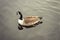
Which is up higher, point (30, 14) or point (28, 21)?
point (30, 14)

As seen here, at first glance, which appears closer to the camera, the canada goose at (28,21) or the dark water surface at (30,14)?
the dark water surface at (30,14)

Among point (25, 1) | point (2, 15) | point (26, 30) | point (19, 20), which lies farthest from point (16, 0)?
point (26, 30)

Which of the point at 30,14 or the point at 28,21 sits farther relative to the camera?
the point at 30,14

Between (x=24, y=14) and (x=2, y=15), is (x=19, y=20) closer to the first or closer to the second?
(x=24, y=14)

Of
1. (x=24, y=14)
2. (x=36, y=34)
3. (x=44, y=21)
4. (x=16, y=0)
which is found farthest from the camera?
(x=16, y=0)

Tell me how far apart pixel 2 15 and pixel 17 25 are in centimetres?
110

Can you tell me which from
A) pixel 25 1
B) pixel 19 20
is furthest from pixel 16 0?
pixel 19 20

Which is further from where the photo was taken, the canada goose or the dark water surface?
the canada goose

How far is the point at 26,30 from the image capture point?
7043mm

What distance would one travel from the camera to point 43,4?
8266 millimetres

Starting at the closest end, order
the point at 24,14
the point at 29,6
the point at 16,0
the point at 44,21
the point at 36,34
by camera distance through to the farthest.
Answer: the point at 36,34, the point at 44,21, the point at 24,14, the point at 29,6, the point at 16,0

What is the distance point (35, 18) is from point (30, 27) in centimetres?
40

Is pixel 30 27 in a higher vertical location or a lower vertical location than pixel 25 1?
lower

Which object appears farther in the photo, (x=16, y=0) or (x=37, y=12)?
(x=16, y=0)
